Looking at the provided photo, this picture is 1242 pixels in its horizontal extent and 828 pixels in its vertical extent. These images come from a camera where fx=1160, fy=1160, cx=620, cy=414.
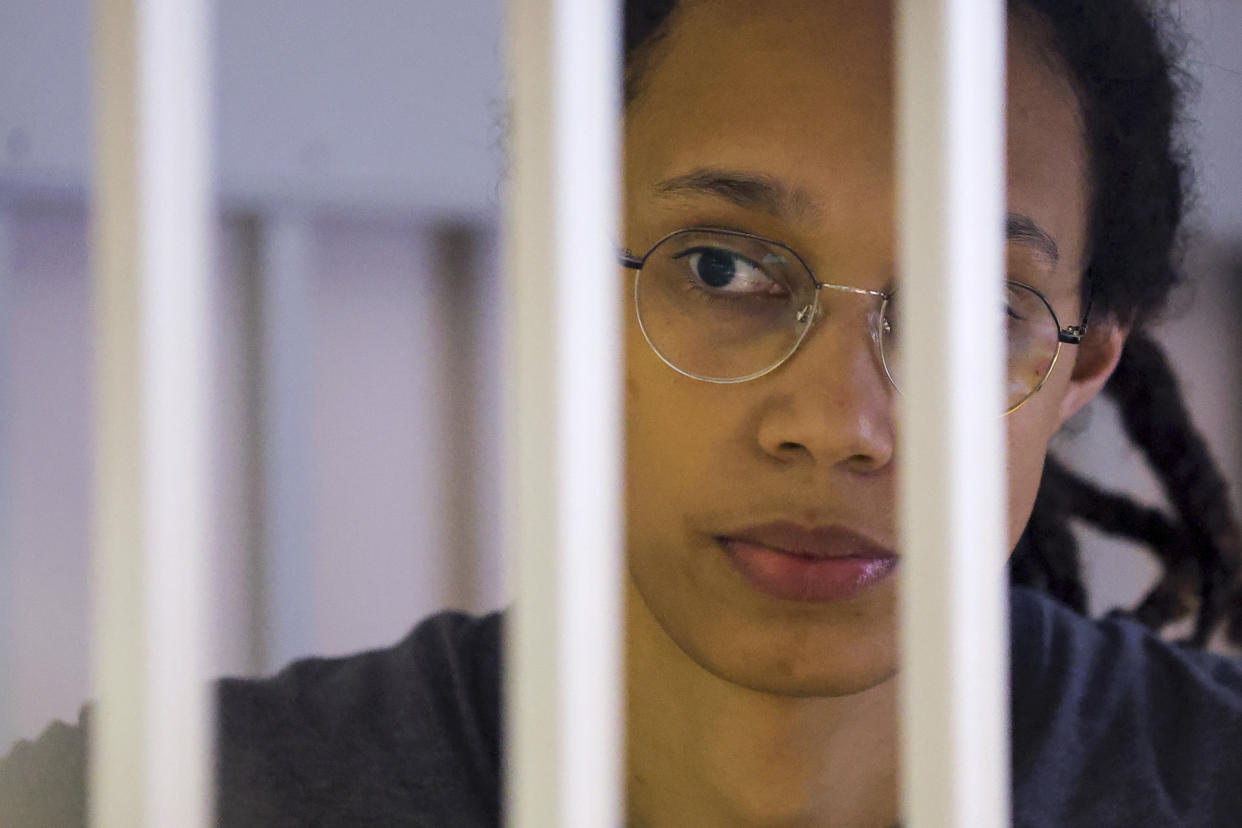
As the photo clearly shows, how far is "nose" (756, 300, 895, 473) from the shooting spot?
0.71 m

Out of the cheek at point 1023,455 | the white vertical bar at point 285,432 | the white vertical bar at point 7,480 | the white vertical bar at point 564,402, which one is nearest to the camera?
the white vertical bar at point 564,402

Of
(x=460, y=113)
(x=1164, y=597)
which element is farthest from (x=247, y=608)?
(x=1164, y=597)

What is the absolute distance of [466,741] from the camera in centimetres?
90

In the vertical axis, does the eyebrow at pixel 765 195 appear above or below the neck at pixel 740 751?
above

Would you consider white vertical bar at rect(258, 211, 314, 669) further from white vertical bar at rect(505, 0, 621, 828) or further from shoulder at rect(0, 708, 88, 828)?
white vertical bar at rect(505, 0, 621, 828)

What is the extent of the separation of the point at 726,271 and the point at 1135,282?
38cm

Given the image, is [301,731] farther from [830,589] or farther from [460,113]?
[460,113]

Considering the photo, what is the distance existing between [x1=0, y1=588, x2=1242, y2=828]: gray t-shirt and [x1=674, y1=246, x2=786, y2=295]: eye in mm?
378

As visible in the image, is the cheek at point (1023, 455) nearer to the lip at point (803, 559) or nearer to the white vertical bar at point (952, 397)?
the lip at point (803, 559)

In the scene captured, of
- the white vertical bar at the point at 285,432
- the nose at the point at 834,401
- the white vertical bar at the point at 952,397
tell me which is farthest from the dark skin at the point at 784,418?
the white vertical bar at the point at 285,432

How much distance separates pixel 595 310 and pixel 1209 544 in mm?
1035

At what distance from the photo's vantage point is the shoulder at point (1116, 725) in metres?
0.88

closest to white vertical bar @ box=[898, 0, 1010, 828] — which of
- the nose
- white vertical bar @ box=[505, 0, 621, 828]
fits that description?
white vertical bar @ box=[505, 0, 621, 828]

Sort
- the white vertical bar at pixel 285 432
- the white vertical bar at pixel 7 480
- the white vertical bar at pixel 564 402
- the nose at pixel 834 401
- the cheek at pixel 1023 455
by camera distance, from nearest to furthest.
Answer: the white vertical bar at pixel 564 402 → the nose at pixel 834 401 → the cheek at pixel 1023 455 → the white vertical bar at pixel 7 480 → the white vertical bar at pixel 285 432
